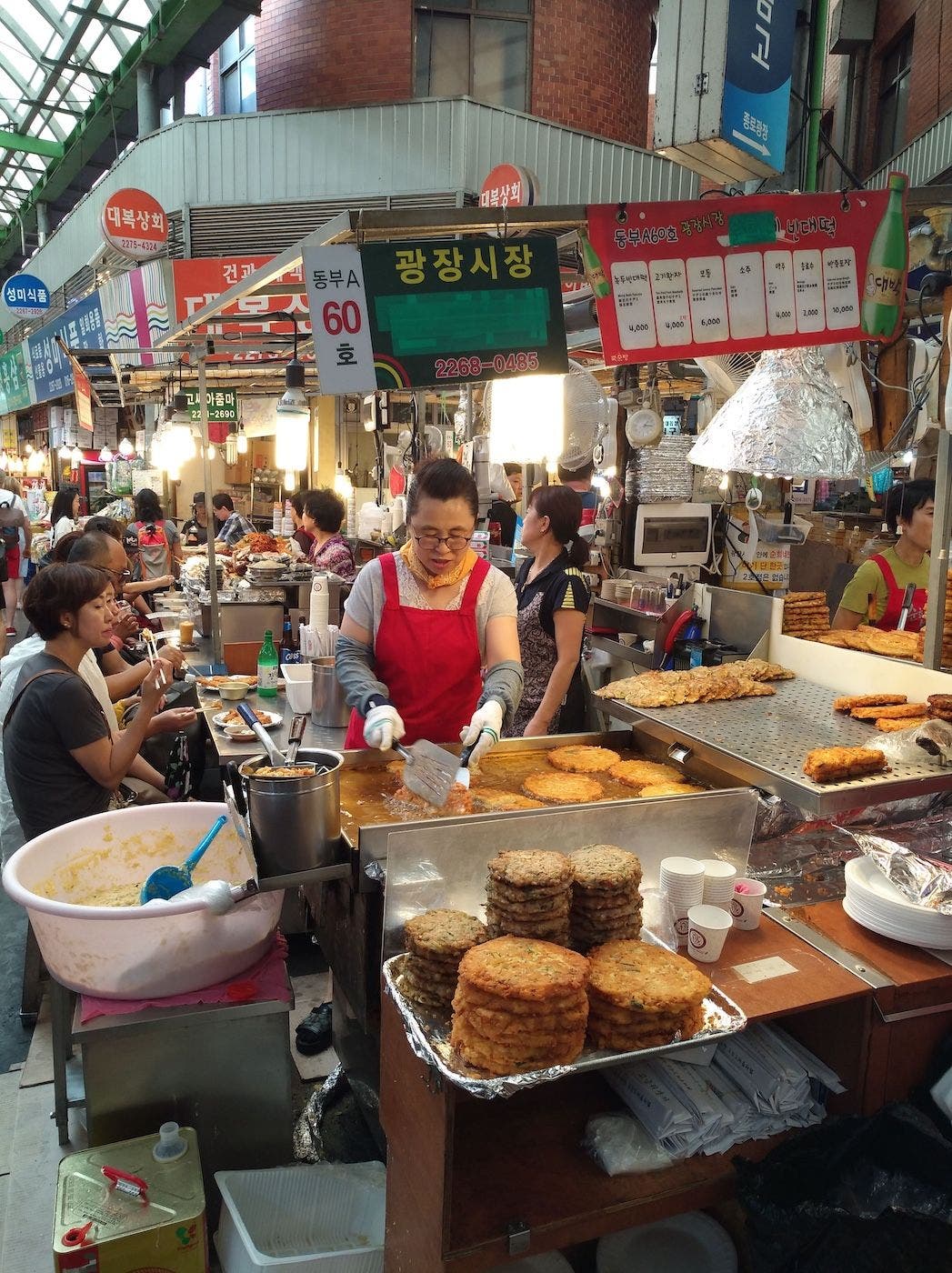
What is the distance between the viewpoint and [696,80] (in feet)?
12.1

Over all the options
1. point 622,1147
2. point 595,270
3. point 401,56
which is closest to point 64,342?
point 401,56

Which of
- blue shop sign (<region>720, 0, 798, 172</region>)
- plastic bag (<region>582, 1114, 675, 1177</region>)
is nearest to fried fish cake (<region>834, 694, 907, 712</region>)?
plastic bag (<region>582, 1114, 675, 1177</region>)

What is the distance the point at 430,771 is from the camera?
2.64 metres

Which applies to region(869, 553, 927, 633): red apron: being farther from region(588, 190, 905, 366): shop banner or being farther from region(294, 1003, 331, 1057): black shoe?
region(294, 1003, 331, 1057): black shoe

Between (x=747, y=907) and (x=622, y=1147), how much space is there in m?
0.64

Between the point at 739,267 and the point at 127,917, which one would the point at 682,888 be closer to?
the point at 127,917

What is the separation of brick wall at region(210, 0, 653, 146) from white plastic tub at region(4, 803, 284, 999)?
12.1 m

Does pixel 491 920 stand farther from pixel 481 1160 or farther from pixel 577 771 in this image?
pixel 577 771

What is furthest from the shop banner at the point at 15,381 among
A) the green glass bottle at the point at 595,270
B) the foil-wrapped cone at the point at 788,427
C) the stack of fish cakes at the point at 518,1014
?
the stack of fish cakes at the point at 518,1014

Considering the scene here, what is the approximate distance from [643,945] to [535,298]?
212cm

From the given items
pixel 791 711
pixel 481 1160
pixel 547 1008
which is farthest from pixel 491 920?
pixel 791 711

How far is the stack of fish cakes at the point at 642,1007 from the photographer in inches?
67.4

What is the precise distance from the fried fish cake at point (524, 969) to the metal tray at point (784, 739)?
36.6 inches

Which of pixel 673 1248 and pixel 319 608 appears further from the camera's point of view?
pixel 319 608
